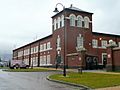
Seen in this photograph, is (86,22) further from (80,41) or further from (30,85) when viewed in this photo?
(30,85)

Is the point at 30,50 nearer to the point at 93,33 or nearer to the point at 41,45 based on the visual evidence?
the point at 41,45

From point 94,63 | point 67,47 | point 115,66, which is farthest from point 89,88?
point 67,47

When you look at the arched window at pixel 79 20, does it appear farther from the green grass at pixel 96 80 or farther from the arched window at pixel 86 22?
the green grass at pixel 96 80

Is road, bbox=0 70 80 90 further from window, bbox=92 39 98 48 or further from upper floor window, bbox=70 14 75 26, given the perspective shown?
window, bbox=92 39 98 48

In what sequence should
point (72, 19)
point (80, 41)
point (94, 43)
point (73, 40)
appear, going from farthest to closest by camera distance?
1. point (94, 43)
2. point (80, 41)
3. point (72, 19)
4. point (73, 40)

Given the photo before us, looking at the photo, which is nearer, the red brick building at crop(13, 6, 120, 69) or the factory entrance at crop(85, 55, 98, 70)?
the factory entrance at crop(85, 55, 98, 70)

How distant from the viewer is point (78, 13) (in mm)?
55469

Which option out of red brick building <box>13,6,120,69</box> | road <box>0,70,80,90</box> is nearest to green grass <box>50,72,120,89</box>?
road <box>0,70,80,90</box>

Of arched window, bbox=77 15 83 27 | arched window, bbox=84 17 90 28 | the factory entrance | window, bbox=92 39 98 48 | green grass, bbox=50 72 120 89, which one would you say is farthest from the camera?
window, bbox=92 39 98 48

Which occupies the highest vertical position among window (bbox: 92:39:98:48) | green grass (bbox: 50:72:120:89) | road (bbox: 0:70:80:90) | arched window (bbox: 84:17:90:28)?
arched window (bbox: 84:17:90:28)

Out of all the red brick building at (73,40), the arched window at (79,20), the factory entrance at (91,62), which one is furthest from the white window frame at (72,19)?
the factory entrance at (91,62)

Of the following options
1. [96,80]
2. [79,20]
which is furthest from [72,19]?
[96,80]

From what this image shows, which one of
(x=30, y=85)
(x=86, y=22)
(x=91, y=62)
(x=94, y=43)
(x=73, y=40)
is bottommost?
(x=30, y=85)

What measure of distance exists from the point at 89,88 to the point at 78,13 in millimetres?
41494
